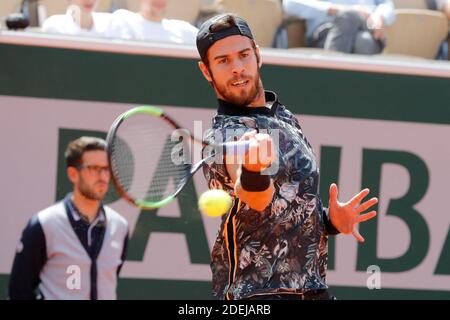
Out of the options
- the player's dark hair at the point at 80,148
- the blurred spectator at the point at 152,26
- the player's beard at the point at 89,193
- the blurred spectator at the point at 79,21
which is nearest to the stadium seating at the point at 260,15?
the blurred spectator at the point at 152,26

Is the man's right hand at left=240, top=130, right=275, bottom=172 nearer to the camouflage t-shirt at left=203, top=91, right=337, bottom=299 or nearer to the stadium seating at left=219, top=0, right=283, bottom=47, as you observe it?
the camouflage t-shirt at left=203, top=91, right=337, bottom=299

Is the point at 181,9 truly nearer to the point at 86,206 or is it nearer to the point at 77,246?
the point at 86,206

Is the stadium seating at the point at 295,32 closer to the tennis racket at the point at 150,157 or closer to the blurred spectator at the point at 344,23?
the blurred spectator at the point at 344,23

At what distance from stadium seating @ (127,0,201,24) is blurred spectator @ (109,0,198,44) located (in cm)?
7

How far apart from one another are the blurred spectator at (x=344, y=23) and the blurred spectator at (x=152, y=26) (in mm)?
811

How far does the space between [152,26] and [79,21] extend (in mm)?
445

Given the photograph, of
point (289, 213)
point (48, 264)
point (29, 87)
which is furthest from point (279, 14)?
point (289, 213)

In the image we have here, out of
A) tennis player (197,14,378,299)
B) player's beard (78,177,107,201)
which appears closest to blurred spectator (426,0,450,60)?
player's beard (78,177,107,201)

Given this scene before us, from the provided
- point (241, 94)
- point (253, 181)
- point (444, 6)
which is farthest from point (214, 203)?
point (444, 6)

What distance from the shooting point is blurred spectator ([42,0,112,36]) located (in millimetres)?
6168

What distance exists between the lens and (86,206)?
5.04m

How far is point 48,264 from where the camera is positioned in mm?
4891

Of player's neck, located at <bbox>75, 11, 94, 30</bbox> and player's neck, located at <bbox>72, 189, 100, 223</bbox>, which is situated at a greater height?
player's neck, located at <bbox>75, 11, 94, 30</bbox>
